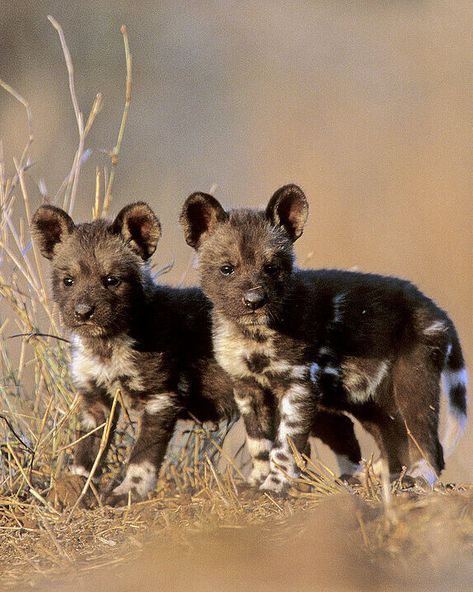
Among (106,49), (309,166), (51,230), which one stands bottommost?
(51,230)

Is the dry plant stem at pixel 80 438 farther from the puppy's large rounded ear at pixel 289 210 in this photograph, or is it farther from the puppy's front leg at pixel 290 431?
the puppy's large rounded ear at pixel 289 210

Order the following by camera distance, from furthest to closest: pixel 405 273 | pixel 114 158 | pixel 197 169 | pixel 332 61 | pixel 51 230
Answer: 1. pixel 332 61
2. pixel 197 169
3. pixel 405 273
4. pixel 114 158
5. pixel 51 230

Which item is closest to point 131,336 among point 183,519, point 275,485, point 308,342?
point 308,342

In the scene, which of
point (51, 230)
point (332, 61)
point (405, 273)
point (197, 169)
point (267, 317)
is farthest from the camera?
point (332, 61)

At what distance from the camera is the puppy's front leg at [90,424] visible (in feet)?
21.1

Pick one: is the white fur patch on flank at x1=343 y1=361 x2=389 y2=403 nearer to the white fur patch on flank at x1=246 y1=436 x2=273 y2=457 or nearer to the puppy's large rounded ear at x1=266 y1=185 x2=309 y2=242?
the white fur patch on flank at x1=246 y1=436 x2=273 y2=457

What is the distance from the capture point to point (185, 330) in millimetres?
6609

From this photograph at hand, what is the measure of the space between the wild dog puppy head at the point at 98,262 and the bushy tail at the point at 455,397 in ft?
6.11

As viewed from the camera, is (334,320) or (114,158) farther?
(114,158)

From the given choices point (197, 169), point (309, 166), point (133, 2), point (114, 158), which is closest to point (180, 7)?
point (133, 2)

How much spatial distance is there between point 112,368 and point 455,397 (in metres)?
2.04

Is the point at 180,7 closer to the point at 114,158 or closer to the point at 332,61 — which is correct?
the point at 332,61

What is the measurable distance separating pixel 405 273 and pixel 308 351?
20.6ft

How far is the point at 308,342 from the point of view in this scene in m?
6.32
